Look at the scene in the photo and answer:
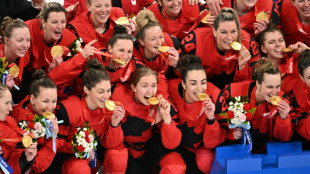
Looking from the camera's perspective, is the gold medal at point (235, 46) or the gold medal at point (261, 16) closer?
the gold medal at point (235, 46)

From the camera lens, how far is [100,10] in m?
5.23

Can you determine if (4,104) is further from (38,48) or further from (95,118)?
(38,48)

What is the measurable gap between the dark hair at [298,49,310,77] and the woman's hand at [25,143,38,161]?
7.00 feet

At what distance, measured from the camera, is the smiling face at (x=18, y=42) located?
4742 millimetres

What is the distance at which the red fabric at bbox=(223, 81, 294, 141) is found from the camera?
4.85 m

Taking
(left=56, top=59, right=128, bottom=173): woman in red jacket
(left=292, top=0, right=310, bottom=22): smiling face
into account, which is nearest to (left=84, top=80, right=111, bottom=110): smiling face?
(left=56, top=59, right=128, bottom=173): woman in red jacket

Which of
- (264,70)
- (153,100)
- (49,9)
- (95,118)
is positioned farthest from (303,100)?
(49,9)

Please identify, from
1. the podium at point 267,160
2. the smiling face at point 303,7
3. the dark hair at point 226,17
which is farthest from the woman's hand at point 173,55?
the smiling face at point 303,7

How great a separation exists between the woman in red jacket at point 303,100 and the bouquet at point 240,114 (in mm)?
422

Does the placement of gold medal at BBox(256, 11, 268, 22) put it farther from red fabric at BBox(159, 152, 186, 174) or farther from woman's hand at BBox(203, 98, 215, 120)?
red fabric at BBox(159, 152, 186, 174)

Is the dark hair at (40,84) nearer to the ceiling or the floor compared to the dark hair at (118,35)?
nearer to the floor

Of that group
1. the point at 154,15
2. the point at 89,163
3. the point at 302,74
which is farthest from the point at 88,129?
the point at 302,74

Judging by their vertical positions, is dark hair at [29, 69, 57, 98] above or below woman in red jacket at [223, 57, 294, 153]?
above

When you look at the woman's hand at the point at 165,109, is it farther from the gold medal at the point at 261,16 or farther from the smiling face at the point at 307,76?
the gold medal at the point at 261,16
